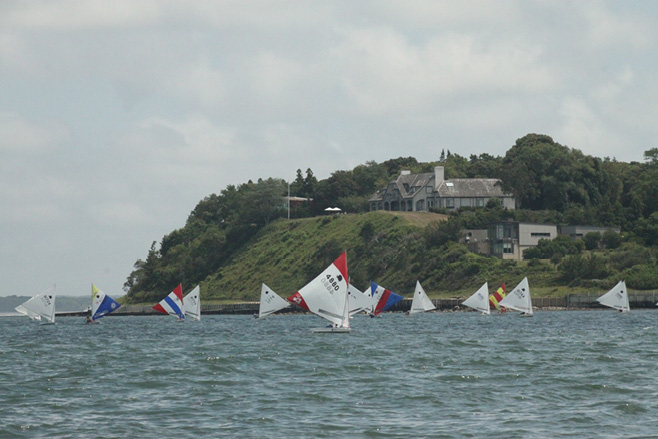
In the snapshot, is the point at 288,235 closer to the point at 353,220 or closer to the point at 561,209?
the point at 353,220

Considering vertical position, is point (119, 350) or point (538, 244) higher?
point (538, 244)

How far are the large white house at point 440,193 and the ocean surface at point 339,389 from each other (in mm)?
116402

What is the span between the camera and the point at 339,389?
3744cm

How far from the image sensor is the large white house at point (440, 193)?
180m

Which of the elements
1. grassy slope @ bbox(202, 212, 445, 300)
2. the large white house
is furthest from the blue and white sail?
the large white house

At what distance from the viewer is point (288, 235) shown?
192m

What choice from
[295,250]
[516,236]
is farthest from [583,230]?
[295,250]

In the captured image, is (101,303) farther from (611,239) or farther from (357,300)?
(611,239)

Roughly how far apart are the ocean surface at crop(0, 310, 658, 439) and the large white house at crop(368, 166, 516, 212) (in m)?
116

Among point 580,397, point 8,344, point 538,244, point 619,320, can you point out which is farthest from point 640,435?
point 538,244

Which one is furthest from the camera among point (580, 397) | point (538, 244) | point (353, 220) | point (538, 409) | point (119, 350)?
point (353, 220)

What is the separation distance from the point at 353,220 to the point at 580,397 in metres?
149

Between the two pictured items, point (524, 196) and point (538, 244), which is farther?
point (524, 196)

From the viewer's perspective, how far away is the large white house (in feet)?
589
